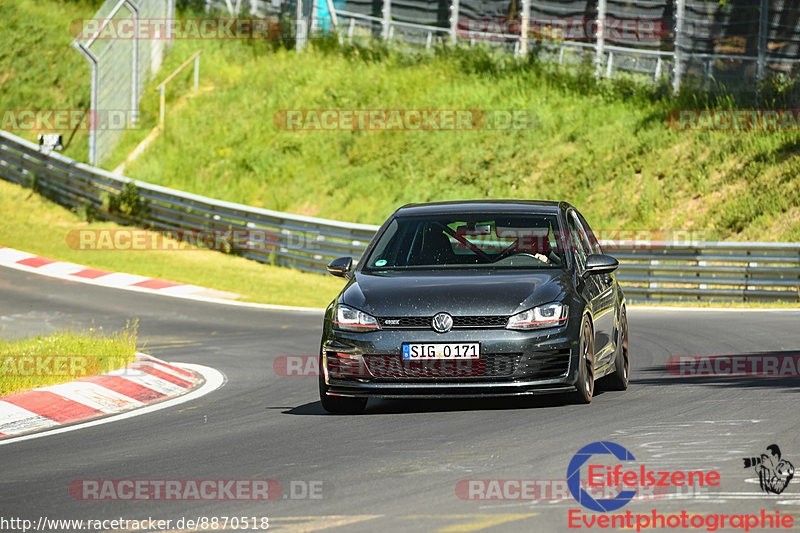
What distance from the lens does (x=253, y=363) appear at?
14.0 m

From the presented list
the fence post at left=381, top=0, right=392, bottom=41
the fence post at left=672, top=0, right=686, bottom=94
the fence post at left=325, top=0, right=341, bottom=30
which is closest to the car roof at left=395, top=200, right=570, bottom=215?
the fence post at left=672, top=0, right=686, bottom=94

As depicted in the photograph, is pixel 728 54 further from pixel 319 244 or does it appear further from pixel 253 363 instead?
pixel 253 363

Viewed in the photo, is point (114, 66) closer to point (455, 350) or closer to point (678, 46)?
point (678, 46)

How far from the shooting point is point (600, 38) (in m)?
33.3

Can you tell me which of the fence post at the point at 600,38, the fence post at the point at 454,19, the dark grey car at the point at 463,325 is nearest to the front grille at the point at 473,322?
the dark grey car at the point at 463,325

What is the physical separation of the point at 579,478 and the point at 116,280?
61.1 ft

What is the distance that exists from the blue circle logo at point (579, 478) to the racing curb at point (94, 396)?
163 inches

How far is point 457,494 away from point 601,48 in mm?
28501

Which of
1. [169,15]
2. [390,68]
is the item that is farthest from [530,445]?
[169,15]

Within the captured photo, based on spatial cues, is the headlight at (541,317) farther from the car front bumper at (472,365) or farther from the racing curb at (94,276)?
the racing curb at (94,276)

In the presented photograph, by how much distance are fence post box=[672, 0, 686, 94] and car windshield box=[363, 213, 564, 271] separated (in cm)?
2166

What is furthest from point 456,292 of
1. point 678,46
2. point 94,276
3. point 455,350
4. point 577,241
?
point 678,46

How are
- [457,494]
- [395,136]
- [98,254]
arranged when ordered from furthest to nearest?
1. [395,136]
2. [98,254]
3. [457,494]

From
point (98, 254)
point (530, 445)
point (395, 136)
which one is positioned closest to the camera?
point (530, 445)
